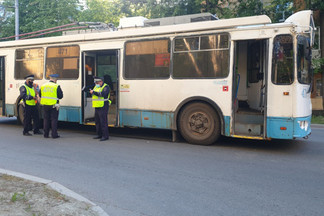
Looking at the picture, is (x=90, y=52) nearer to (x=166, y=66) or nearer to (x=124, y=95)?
(x=124, y=95)

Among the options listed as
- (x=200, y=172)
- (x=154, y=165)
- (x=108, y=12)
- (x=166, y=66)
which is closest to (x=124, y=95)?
(x=166, y=66)

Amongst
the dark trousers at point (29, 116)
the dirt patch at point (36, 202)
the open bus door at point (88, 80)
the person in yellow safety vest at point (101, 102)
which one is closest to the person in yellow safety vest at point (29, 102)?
the dark trousers at point (29, 116)

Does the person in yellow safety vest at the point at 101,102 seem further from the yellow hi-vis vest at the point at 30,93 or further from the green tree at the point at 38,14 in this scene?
the green tree at the point at 38,14

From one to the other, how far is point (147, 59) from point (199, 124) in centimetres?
220

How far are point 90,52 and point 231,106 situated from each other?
4.62 m

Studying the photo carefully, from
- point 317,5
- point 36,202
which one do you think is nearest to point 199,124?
point 36,202

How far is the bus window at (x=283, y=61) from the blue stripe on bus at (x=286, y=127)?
788 mm

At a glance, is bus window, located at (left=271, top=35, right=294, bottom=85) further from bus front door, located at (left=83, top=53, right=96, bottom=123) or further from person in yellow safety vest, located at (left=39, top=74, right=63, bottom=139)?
person in yellow safety vest, located at (left=39, top=74, right=63, bottom=139)

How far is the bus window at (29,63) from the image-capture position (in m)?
10.6

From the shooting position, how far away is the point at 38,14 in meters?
24.3

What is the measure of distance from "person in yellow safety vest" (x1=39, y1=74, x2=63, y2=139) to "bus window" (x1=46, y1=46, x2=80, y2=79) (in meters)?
0.79

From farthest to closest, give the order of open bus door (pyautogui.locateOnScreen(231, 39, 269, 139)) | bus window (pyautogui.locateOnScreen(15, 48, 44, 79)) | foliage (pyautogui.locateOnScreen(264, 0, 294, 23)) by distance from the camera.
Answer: foliage (pyautogui.locateOnScreen(264, 0, 294, 23)), bus window (pyautogui.locateOnScreen(15, 48, 44, 79)), open bus door (pyautogui.locateOnScreen(231, 39, 269, 139))

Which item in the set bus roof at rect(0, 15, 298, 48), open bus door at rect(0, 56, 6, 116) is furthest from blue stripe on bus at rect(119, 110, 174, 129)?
open bus door at rect(0, 56, 6, 116)

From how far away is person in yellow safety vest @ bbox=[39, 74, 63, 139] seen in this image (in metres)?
9.12
